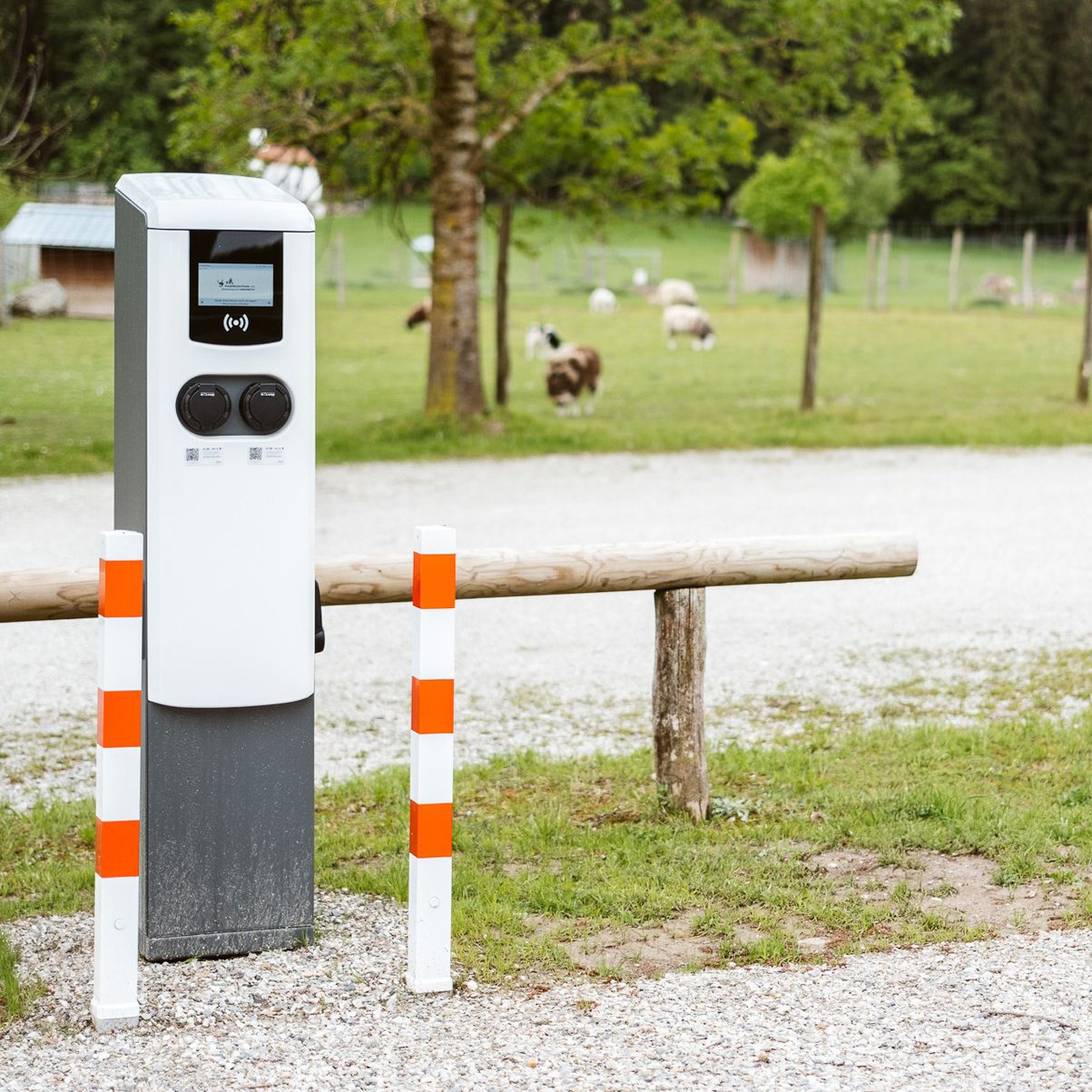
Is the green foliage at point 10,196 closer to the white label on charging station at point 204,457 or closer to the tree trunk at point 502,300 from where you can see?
the tree trunk at point 502,300

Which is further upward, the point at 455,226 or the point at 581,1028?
the point at 455,226

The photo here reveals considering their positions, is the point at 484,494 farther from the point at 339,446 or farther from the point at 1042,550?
the point at 1042,550

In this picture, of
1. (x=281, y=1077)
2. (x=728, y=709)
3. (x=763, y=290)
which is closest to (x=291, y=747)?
(x=281, y=1077)

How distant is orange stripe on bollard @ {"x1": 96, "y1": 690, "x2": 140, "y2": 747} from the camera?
3.53 m

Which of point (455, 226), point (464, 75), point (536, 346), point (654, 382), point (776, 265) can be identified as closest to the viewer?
point (464, 75)

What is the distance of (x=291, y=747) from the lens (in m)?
4.02

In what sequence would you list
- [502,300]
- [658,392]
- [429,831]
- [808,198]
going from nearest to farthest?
1. [429,831]
2. [502,300]
3. [658,392]
4. [808,198]

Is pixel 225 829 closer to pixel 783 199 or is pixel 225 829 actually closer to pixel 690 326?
pixel 690 326

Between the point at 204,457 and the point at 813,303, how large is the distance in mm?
14499

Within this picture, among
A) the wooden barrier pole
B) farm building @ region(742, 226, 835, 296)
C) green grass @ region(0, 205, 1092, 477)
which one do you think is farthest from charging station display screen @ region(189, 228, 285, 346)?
farm building @ region(742, 226, 835, 296)

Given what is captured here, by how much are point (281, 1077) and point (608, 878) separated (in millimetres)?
1453

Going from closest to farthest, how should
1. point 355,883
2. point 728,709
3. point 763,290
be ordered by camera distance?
1. point 355,883
2. point 728,709
3. point 763,290

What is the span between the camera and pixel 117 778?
3.55 meters

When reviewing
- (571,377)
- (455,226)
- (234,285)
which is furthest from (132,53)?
(234,285)
